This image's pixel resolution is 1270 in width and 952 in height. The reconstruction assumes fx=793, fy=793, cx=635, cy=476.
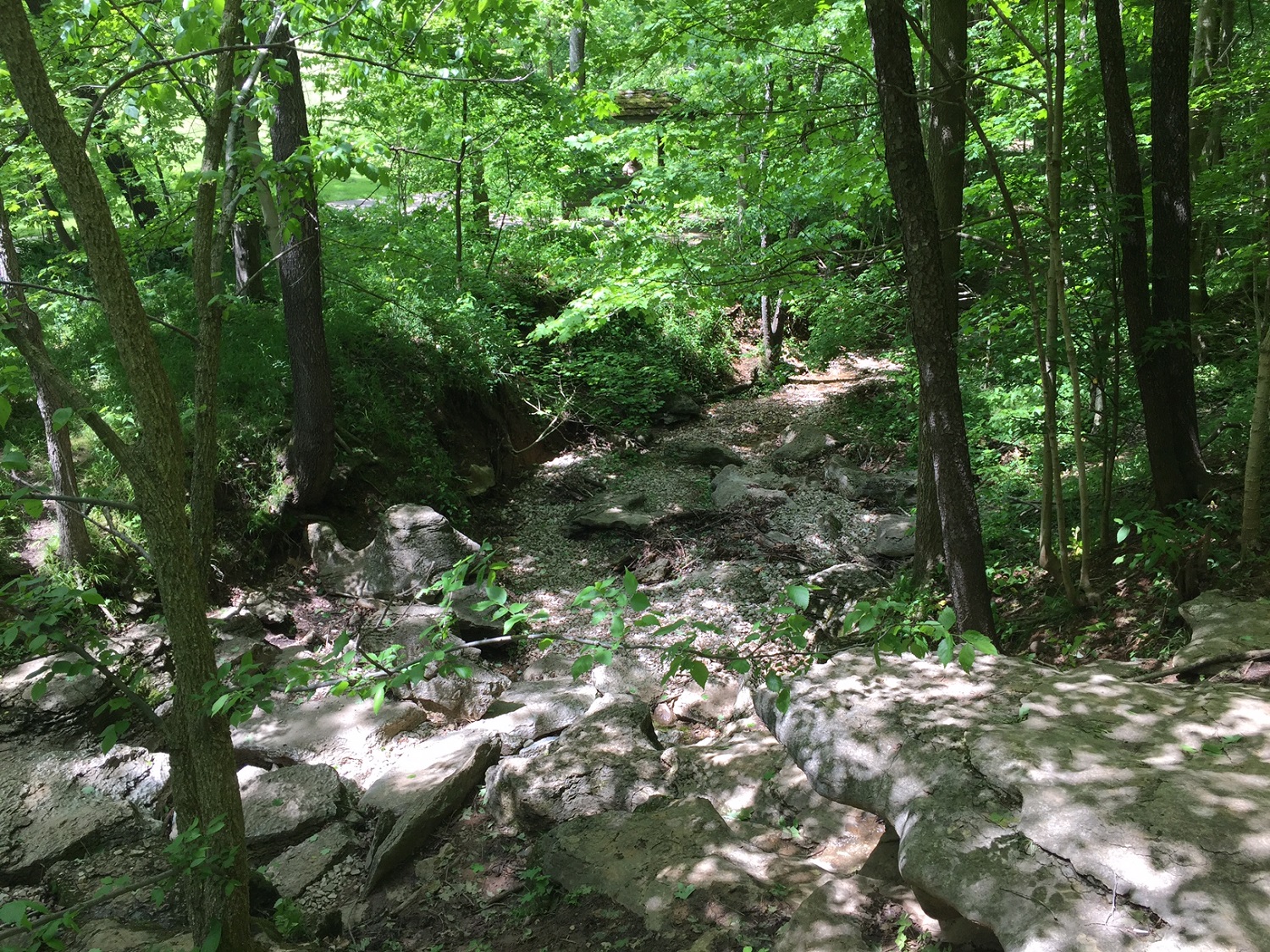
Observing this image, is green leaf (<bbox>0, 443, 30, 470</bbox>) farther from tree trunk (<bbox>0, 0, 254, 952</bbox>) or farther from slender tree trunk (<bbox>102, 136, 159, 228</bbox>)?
slender tree trunk (<bbox>102, 136, 159, 228</bbox>)

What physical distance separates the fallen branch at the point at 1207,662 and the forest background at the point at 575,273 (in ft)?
2.60

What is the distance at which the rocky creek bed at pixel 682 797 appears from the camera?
2494mm

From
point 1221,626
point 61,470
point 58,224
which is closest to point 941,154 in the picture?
point 1221,626

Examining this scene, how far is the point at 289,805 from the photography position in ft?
14.6

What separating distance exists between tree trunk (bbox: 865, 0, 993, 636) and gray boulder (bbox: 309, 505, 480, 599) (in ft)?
14.6

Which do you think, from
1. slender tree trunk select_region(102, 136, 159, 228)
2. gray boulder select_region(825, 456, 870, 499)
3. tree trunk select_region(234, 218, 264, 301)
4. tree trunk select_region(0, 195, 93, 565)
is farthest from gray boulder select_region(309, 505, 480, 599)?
gray boulder select_region(825, 456, 870, 499)

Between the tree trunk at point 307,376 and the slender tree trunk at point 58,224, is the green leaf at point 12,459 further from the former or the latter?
the slender tree trunk at point 58,224

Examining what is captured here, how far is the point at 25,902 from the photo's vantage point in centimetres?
162

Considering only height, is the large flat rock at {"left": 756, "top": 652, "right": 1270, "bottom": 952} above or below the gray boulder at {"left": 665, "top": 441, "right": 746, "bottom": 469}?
below

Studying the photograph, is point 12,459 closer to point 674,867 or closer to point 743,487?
point 674,867

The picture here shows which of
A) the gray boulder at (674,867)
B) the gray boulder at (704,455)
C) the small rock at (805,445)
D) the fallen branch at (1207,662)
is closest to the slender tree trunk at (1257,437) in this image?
the fallen branch at (1207,662)

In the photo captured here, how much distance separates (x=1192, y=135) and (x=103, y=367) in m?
12.3

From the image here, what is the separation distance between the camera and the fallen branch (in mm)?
3576

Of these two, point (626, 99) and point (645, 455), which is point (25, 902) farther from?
point (626, 99)
